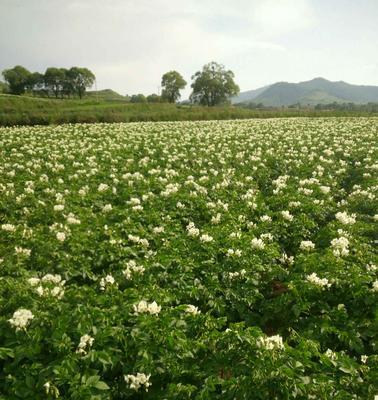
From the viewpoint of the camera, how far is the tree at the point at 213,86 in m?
109

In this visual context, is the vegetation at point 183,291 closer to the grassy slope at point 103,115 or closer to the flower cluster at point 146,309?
the flower cluster at point 146,309

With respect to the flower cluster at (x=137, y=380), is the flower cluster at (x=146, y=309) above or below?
above

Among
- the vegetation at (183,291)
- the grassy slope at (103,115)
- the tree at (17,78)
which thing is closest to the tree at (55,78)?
the tree at (17,78)

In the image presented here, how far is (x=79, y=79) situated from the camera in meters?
133

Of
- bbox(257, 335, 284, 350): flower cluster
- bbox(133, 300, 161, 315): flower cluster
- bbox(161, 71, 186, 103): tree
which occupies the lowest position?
bbox(257, 335, 284, 350): flower cluster

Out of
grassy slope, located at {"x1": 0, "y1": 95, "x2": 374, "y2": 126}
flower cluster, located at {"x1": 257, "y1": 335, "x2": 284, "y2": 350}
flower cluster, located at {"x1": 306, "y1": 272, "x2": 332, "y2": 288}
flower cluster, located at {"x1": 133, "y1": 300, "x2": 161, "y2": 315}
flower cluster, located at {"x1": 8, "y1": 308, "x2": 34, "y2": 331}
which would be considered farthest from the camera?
grassy slope, located at {"x1": 0, "y1": 95, "x2": 374, "y2": 126}

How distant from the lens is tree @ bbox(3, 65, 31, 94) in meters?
127

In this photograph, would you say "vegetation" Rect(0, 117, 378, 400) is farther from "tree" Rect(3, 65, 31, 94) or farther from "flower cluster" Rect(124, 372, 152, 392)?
"tree" Rect(3, 65, 31, 94)

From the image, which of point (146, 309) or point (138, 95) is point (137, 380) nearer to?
point (146, 309)

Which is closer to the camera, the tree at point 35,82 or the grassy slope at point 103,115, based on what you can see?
the grassy slope at point 103,115

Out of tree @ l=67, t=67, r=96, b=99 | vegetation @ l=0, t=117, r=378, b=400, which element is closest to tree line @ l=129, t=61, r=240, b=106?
tree @ l=67, t=67, r=96, b=99

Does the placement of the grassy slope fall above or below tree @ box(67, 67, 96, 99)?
below

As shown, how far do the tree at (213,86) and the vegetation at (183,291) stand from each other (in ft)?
330

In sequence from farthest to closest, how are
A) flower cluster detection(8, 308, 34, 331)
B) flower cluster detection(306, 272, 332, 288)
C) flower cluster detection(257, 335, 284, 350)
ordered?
1. flower cluster detection(306, 272, 332, 288)
2. flower cluster detection(8, 308, 34, 331)
3. flower cluster detection(257, 335, 284, 350)
